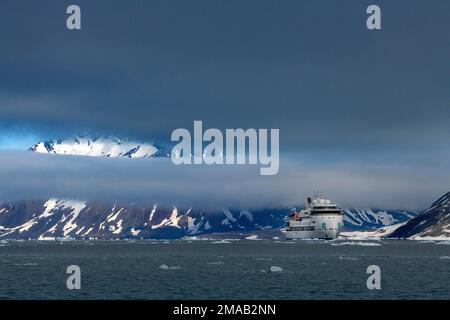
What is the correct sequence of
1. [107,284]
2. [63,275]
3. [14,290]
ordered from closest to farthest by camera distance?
[14,290], [107,284], [63,275]

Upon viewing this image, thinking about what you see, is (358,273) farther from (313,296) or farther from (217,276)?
(313,296)

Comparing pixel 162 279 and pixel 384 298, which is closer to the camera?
pixel 384 298

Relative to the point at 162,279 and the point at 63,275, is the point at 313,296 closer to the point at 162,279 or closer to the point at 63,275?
the point at 162,279

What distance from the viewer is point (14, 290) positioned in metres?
102

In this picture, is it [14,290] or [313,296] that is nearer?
[313,296]
